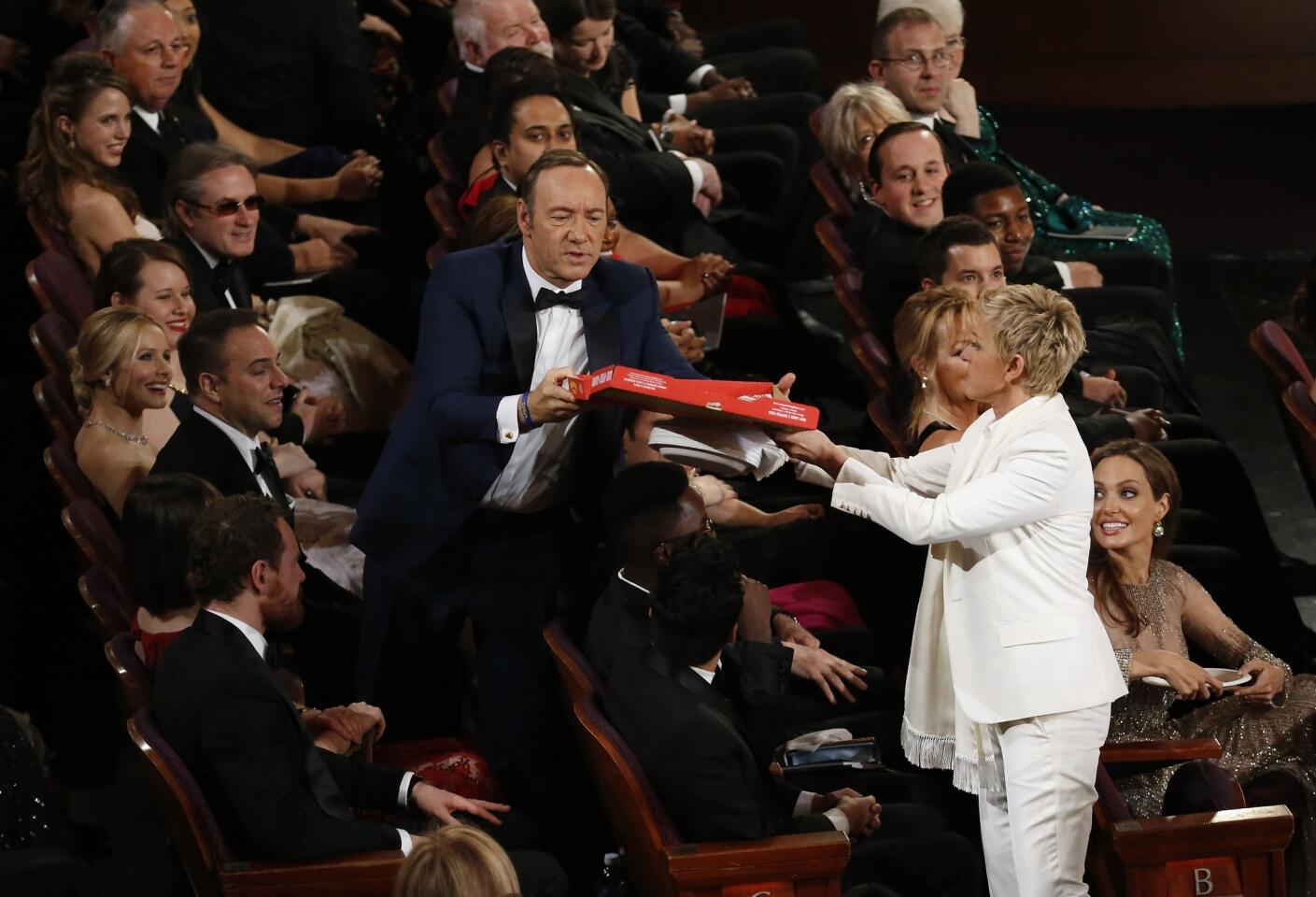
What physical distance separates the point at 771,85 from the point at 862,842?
4015mm

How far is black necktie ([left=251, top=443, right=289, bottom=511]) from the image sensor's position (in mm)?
3605

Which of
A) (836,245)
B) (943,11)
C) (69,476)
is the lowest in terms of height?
(69,476)

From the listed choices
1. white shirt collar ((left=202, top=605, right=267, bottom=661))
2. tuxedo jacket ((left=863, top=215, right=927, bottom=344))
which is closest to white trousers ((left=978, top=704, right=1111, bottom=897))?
white shirt collar ((left=202, top=605, right=267, bottom=661))

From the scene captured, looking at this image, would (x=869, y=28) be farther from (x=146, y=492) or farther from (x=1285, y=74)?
(x=146, y=492)

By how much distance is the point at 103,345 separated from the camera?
3.58m

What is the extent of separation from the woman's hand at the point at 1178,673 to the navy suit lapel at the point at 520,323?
1.23 metres

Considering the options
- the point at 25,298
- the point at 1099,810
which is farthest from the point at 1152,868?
the point at 25,298

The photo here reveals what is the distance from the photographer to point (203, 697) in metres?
2.70

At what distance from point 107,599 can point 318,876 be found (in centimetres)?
86

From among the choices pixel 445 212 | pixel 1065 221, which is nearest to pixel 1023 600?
pixel 445 212

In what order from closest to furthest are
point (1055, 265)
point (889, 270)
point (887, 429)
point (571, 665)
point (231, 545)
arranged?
point (231, 545) → point (571, 665) → point (887, 429) → point (889, 270) → point (1055, 265)

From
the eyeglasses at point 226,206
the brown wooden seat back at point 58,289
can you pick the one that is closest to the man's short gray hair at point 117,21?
the eyeglasses at point 226,206

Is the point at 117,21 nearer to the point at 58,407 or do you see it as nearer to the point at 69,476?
the point at 58,407

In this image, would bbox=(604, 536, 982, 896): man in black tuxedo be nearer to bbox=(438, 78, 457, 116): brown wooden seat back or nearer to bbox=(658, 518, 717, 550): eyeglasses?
bbox=(658, 518, 717, 550): eyeglasses
